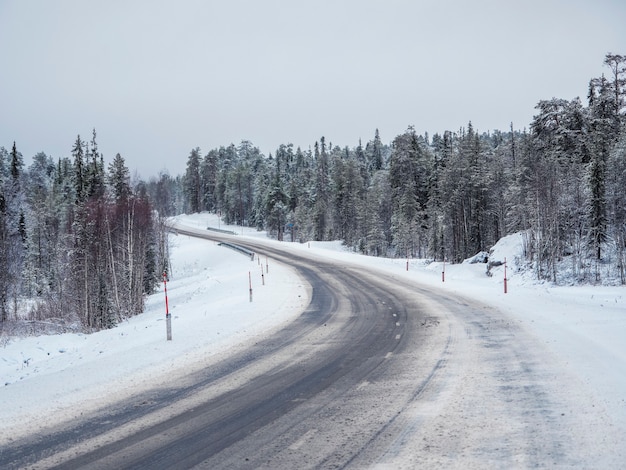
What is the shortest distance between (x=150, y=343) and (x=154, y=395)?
4.93 m

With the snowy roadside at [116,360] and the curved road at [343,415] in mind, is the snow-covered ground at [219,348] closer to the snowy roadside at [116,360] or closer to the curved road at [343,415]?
the snowy roadside at [116,360]

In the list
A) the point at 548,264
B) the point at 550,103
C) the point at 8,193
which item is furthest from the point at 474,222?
the point at 8,193

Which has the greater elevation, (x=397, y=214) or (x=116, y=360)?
(x=397, y=214)

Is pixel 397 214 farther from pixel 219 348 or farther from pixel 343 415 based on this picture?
pixel 343 415

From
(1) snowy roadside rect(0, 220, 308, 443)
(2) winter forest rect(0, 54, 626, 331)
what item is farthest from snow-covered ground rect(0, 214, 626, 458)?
(2) winter forest rect(0, 54, 626, 331)

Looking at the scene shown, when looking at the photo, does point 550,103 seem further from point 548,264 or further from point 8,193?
point 8,193

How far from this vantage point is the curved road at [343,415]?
194 inches

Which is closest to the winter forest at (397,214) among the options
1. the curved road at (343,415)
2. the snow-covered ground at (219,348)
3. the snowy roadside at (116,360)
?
the snow-covered ground at (219,348)

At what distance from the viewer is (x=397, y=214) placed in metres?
72.1

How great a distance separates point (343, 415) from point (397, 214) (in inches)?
2657

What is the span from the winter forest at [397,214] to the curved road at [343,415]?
59.7 ft

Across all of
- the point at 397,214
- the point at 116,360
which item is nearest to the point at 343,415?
the point at 116,360

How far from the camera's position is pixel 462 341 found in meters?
10.6

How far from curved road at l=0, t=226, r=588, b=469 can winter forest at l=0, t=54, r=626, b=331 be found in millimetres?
18187
